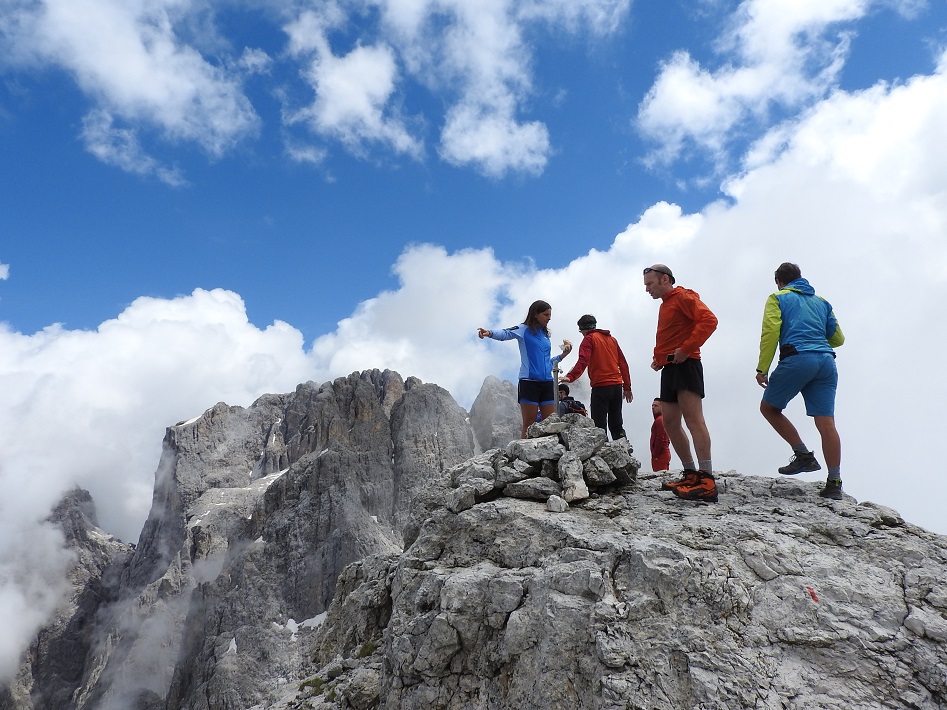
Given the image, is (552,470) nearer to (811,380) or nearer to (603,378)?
(603,378)

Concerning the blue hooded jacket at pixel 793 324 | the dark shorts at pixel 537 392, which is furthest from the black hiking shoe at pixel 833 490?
the dark shorts at pixel 537 392

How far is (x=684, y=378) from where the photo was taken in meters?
9.39

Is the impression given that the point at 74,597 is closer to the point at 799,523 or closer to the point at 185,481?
the point at 185,481

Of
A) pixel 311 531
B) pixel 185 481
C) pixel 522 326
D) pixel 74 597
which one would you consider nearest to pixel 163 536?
pixel 185 481

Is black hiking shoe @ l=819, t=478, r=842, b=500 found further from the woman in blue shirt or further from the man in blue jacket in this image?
the woman in blue shirt

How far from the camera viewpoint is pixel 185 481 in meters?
175

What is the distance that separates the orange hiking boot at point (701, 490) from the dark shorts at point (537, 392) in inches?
186

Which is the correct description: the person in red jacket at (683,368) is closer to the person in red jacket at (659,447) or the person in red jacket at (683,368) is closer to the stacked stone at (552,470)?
the stacked stone at (552,470)

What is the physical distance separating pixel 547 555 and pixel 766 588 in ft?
9.03

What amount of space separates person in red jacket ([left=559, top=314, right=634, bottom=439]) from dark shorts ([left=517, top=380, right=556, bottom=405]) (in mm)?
938

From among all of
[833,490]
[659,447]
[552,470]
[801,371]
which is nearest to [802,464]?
[833,490]

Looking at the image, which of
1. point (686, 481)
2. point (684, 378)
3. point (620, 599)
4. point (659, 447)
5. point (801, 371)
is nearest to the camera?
point (620, 599)

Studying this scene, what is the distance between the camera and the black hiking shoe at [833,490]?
8984 millimetres

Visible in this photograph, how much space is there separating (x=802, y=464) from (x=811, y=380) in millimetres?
1451
